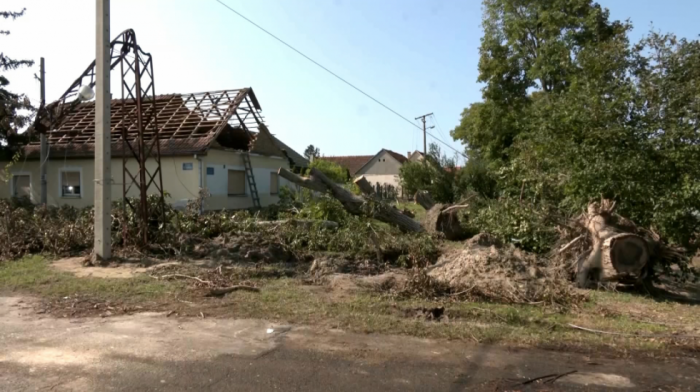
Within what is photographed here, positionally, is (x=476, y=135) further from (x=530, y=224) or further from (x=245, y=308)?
(x=245, y=308)

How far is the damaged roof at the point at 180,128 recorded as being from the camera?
1903cm

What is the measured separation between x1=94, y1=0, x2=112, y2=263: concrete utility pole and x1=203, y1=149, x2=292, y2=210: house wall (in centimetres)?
755

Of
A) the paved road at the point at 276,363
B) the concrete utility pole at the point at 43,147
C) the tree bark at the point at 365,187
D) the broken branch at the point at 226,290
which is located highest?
the concrete utility pole at the point at 43,147

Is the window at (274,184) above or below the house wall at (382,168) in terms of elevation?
below

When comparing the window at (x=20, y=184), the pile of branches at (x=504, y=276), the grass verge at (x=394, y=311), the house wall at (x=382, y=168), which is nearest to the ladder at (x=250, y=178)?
the window at (x=20, y=184)

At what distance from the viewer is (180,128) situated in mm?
20016

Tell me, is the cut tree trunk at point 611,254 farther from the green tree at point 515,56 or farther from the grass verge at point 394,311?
the green tree at point 515,56

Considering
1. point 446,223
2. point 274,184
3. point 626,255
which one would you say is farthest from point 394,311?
point 274,184

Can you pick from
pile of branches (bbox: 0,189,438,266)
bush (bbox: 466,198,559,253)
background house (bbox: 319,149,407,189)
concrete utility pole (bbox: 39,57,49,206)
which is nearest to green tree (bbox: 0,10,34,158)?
concrete utility pole (bbox: 39,57,49,206)

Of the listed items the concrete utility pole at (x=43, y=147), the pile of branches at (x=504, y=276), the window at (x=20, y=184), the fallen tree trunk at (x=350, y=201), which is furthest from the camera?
the window at (x=20, y=184)

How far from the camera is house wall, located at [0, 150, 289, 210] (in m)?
18.7

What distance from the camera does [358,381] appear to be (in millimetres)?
4590

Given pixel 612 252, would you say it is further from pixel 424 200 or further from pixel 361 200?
pixel 424 200

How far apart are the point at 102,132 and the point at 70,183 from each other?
1122 centimetres
